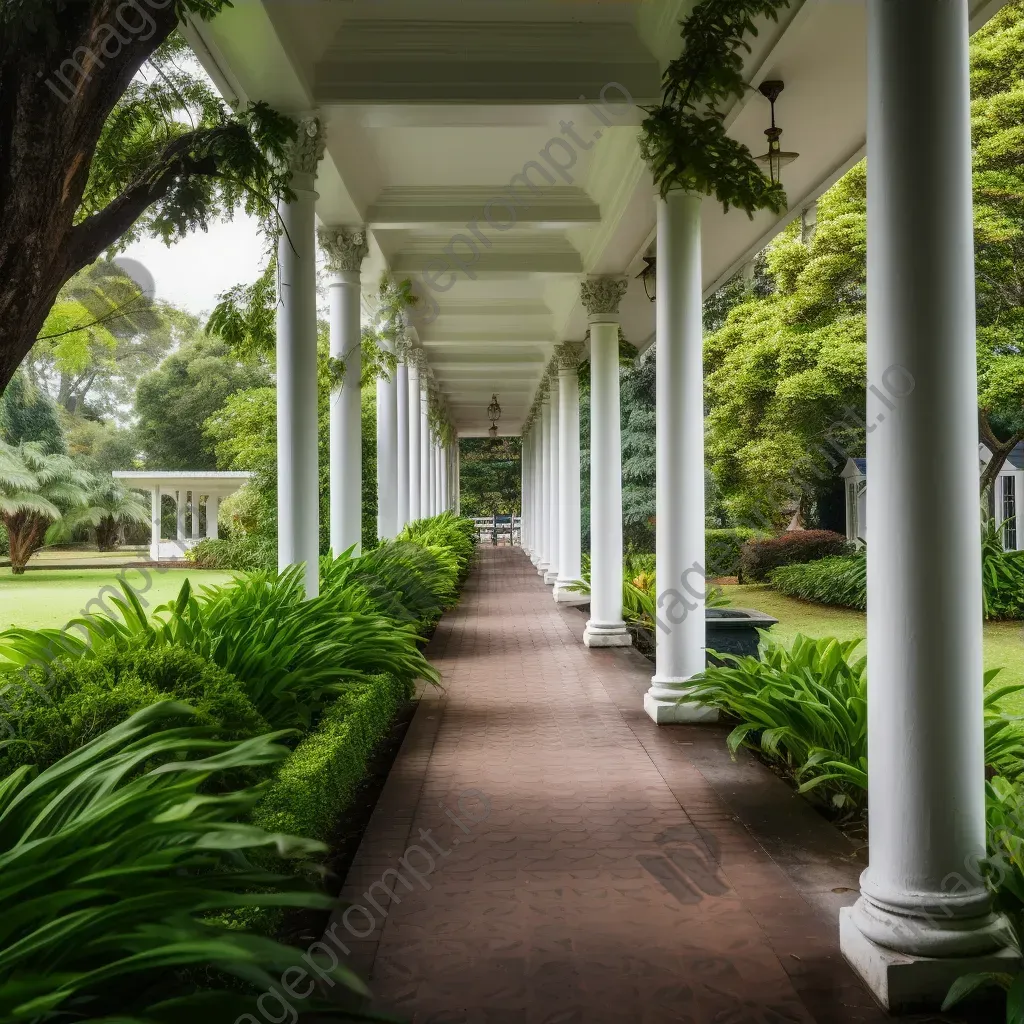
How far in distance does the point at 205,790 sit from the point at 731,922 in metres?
2.12

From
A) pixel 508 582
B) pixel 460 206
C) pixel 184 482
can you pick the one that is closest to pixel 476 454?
pixel 184 482

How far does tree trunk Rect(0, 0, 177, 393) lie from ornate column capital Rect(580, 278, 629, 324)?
28.7 ft

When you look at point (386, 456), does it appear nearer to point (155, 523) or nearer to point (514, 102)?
point (514, 102)

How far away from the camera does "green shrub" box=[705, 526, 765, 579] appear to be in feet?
77.3

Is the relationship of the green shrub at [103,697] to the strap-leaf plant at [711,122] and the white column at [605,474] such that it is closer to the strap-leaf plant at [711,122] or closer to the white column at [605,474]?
the strap-leaf plant at [711,122]

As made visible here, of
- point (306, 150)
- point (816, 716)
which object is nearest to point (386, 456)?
point (306, 150)

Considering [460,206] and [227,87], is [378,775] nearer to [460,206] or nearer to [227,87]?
[227,87]

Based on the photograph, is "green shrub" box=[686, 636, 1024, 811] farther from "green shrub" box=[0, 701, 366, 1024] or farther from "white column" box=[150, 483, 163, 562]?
"white column" box=[150, 483, 163, 562]

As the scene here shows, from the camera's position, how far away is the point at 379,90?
6.60 m

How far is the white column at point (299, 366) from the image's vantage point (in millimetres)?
6672

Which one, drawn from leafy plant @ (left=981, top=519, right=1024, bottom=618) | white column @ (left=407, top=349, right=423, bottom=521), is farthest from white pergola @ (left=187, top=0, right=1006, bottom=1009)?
leafy plant @ (left=981, top=519, right=1024, bottom=618)

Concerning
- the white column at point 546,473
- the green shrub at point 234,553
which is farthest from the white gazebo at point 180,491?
the white column at point 546,473

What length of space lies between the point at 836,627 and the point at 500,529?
32.7m

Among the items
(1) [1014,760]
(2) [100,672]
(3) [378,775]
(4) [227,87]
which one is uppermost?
(4) [227,87]
